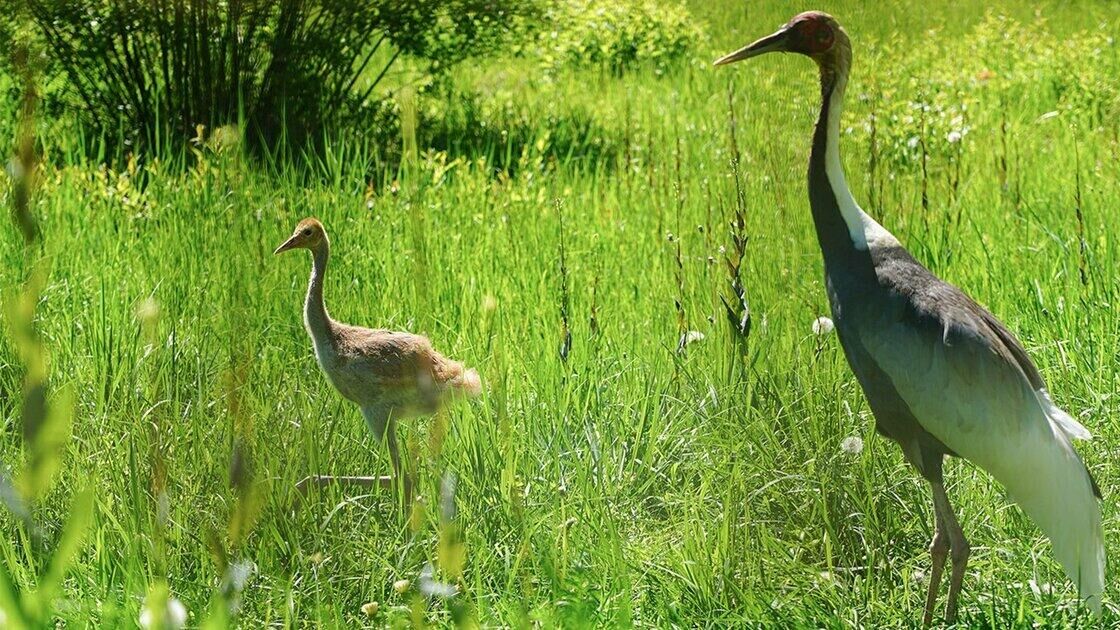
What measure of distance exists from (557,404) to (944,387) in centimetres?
98

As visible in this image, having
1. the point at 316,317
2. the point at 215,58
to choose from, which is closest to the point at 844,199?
the point at 316,317

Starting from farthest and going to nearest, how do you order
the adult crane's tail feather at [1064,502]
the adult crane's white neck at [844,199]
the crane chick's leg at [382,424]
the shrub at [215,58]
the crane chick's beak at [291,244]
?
1. the shrub at [215,58]
2. the crane chick's beak at [291,244]
3. the crane chick's leg at [382,424]
4. the adult crane's white neck at [844,199]
5. the adult crane's tail feather at [1064,502]

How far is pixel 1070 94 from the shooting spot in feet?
26.5

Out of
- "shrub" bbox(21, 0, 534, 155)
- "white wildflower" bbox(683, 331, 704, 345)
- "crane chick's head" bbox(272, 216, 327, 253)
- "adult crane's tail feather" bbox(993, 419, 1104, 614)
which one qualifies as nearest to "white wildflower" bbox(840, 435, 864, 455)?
"adult crane's tail feather" bbox(993, 419, 1104, 614)

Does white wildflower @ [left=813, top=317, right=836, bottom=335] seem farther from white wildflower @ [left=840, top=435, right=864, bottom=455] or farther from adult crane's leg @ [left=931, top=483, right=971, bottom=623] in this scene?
adult crane's leg @ [left=931, top=483, right=971, bottom=623]

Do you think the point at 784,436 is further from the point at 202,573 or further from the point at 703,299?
the point at 202,573

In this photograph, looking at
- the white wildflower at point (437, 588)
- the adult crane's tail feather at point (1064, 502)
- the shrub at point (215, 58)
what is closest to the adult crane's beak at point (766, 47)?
the adult crane's tail feather at point (1064, 502)

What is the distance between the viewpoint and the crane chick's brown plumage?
11.0ft

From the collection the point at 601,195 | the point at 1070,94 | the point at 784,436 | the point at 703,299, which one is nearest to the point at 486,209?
the point at 601,195

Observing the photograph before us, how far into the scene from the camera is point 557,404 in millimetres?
3377

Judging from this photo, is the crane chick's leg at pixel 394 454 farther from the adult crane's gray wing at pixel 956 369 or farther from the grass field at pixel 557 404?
the adult crane's gray wing at pixel 956 369

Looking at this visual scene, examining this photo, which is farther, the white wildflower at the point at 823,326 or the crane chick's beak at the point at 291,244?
the crane chick's beak at the point at 291,244

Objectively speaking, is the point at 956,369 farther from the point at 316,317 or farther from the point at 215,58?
the point at 215,58

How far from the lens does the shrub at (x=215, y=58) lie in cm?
647
